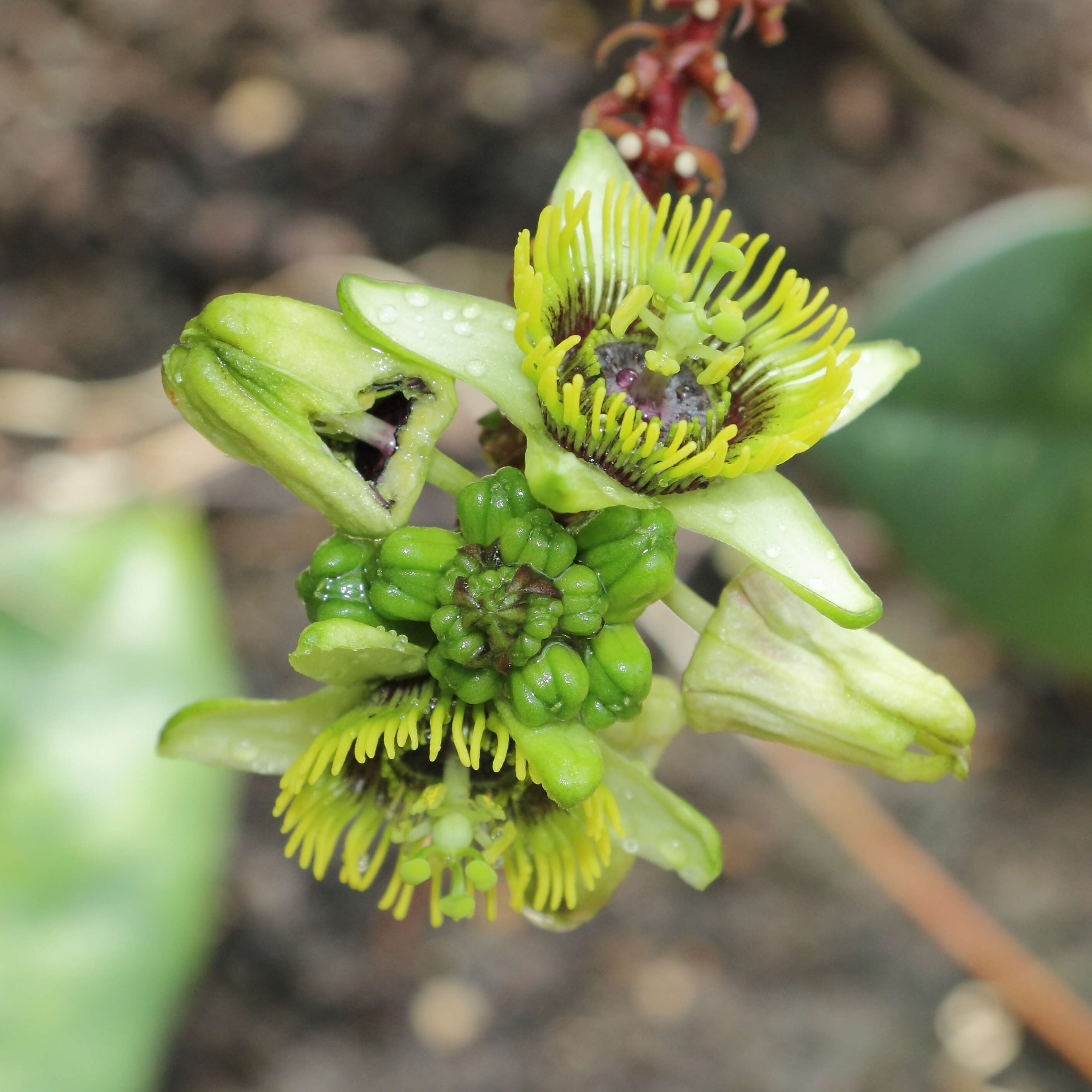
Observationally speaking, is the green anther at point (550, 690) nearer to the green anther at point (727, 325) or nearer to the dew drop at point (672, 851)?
the dew drop at point (672, 851)

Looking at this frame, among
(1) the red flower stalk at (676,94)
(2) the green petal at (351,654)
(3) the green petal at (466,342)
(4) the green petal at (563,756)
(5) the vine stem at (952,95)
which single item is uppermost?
(5) the vine stem at (952,95)

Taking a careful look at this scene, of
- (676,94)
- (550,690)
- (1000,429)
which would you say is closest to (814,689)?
(550,690)

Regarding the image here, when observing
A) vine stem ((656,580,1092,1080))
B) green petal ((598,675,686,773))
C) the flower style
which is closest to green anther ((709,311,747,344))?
the flower style

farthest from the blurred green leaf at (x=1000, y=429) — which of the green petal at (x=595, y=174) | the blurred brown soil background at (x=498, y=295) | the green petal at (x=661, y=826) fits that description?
the green petal at (x=661, y=826)

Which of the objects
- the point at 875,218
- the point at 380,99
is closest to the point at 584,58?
the point at 380,99

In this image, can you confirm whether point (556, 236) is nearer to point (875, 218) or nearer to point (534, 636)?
point (534, 636)

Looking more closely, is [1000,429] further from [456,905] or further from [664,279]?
[456,905]
